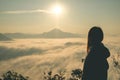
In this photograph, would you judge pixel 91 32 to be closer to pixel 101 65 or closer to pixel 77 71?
pixel 101 65

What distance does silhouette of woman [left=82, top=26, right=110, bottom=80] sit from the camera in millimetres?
5992

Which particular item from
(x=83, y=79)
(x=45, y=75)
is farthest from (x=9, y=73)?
(x=83, y=79)

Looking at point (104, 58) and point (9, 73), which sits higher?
point (104, 58)

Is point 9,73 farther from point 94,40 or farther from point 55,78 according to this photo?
point 94,40

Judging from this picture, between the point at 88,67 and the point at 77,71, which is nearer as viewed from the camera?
the point at 88,67

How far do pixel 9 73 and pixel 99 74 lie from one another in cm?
3049

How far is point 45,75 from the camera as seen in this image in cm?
3659

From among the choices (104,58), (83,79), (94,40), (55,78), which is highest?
(94,40)

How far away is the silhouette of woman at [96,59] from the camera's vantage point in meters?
5.99

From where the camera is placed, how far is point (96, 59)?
6051 millimetres

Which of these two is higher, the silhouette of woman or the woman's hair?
the woman's hair

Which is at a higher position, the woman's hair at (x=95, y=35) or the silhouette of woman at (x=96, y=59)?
the woman's hair at (x=95, y=35)

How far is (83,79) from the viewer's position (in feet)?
19.6

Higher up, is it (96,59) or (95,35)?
(95,35)
